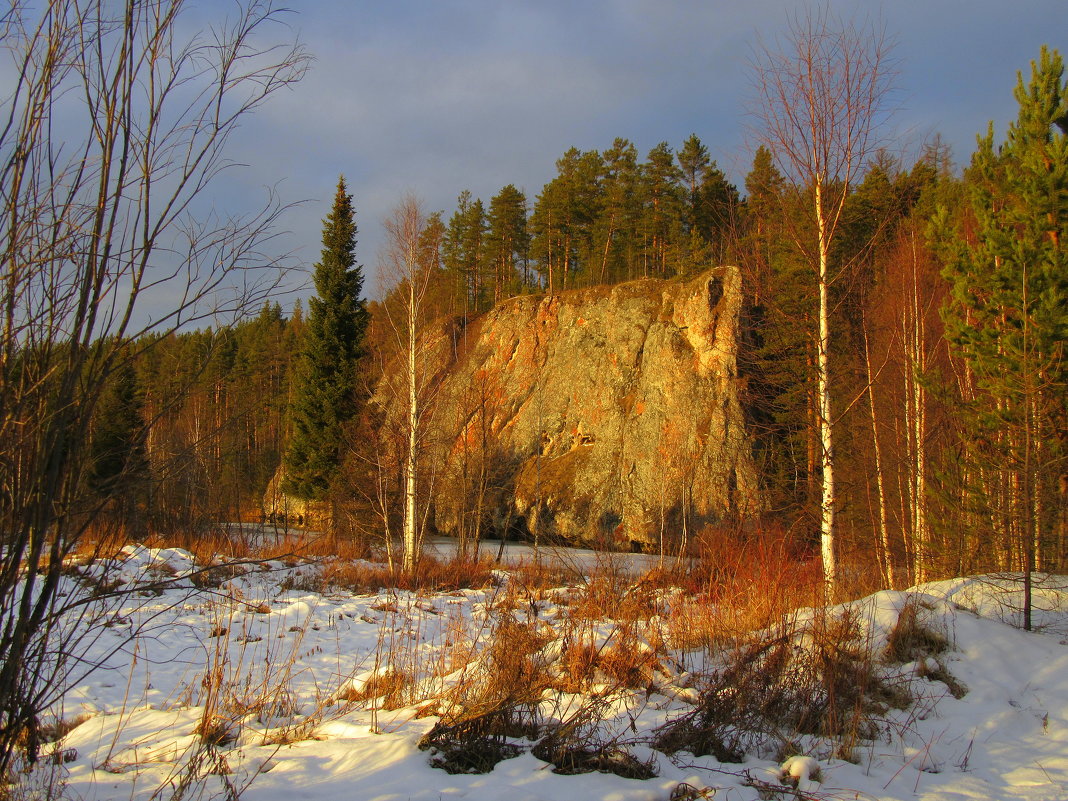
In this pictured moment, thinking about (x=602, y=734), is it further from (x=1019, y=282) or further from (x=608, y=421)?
(x=608, y=421)

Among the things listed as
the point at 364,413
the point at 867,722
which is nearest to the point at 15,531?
the point at 867,722

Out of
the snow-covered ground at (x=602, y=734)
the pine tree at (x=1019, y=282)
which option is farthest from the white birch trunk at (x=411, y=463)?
the pine tree at (x=1019, y=282)

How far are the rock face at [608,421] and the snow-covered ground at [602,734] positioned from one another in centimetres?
1476

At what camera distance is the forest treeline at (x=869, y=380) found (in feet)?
10.8

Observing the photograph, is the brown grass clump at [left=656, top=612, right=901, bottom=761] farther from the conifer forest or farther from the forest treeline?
the forest treeline

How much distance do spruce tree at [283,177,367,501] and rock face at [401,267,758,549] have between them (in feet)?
8.51

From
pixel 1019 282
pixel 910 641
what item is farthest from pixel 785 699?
pixel 1019 282

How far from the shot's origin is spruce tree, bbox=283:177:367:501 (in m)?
24.2

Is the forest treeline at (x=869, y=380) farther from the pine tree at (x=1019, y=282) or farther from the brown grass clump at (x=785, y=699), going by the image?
the brown grass clump at (x=785, y=699)

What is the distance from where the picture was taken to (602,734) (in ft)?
12.4

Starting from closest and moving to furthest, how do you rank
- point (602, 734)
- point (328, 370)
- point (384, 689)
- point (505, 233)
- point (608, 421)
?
point (602, 734) → point (384, 689) → point (328, 370) → point (608, 421) → point (505, 233)

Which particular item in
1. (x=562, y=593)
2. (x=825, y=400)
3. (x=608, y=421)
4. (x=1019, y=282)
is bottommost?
(x=562, y=593)

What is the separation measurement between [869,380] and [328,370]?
2020cm

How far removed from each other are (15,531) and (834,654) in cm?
486
